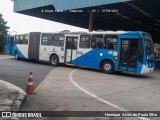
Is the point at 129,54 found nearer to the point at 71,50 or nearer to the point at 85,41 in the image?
the point at 85,41

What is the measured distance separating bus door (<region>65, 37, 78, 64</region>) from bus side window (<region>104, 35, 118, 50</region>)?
2.71m

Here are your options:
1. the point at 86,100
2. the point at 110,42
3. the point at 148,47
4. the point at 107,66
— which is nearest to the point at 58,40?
the point at 110,42

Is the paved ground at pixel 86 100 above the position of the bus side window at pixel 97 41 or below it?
below

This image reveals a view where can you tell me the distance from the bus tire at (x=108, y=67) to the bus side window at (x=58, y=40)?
4.34m

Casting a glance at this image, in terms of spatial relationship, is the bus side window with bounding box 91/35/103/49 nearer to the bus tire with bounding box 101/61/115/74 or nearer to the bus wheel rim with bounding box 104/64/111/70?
the bus tire with bounding box 101/61/115/74

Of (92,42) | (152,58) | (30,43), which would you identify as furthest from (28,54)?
(152,58)

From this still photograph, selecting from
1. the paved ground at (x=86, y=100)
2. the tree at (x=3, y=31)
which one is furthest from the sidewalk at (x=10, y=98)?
the tree at (x=3, y=31)

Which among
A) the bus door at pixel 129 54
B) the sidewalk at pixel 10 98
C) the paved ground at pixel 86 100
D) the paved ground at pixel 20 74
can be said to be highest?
the bus door at pixel 129 54

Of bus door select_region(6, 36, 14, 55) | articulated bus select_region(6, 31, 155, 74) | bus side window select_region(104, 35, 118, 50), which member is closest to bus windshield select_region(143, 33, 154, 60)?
articulated bus select_region(6, 31, 155, 74)

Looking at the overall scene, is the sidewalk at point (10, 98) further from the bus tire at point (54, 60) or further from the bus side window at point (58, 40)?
the bus tire at point (54, 60)

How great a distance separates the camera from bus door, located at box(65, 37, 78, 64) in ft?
67.7

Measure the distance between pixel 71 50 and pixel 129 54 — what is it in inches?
201

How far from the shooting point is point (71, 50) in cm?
2091

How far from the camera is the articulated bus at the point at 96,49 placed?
17125mm
